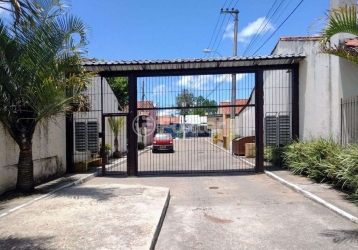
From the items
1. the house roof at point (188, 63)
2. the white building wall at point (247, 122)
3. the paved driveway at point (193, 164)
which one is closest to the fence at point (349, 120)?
the house roof at point (188, 63)

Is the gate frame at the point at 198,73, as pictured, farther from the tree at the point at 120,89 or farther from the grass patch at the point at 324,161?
the tree at the point at 120,89

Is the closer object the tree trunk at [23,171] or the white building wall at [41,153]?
the tree trunk at [23,171]

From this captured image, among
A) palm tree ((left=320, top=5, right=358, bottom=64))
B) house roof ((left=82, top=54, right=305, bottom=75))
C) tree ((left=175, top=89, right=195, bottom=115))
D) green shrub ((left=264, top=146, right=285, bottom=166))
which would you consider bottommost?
green shrub ((left=264, top=146, right=285, bottom=166))

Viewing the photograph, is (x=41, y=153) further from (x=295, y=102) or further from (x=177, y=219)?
(x=295, y=102)

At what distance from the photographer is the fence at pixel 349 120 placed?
9.21 m

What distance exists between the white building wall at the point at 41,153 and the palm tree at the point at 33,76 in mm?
438

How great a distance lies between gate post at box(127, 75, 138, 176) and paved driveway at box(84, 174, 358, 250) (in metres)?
3.66

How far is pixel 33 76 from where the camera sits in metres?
8.17

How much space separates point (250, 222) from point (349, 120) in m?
5.33

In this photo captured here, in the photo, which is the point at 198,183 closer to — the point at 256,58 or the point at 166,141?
the point at 256,58

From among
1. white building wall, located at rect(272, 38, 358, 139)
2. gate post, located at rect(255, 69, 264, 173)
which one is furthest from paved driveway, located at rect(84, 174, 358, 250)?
gate post, located at rect(255, 69, 264, 173)

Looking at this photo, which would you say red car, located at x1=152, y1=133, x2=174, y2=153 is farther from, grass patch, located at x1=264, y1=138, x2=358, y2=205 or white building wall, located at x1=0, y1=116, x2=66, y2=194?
white building wall, located at x1=0, y1=116, x2=66, y2=194

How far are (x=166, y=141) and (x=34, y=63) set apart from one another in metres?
17.4

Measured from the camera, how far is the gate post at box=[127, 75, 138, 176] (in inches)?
510
